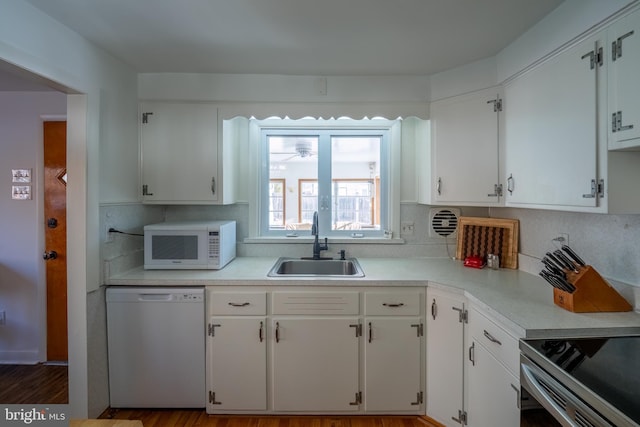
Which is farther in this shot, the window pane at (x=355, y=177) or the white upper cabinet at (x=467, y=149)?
the window pane at (x=355, y=177)

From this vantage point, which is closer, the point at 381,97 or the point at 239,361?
the point at 239,361

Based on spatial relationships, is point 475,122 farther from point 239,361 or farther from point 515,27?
A: point 239,361

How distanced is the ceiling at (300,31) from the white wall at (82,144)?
0.11 metres

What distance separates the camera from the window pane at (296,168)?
2.58 meters

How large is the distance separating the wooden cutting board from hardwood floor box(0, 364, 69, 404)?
3.12m

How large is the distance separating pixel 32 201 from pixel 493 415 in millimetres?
3547

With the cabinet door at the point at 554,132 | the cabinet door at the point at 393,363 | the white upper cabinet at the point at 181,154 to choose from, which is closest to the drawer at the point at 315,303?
the cabinet door at the point at 393,363

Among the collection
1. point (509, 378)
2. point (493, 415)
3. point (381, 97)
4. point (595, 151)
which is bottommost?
point (493, 415)

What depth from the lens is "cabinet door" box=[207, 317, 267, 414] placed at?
6.15 feet

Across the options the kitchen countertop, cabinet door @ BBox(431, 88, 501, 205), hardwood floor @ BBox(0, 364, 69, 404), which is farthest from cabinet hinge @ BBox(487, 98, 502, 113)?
hardwood floor @ BBox(0, 364, 69, 404)

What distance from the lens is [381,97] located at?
222 centimetres

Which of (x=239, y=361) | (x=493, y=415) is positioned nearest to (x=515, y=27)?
(x=493, y=415)

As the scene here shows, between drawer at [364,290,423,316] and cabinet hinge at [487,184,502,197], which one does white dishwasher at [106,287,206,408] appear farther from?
cabinet hinge at [487,184,502,197]

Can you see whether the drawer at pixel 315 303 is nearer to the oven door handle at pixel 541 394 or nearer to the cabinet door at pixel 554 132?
the oven door handle at pixel 541 394
